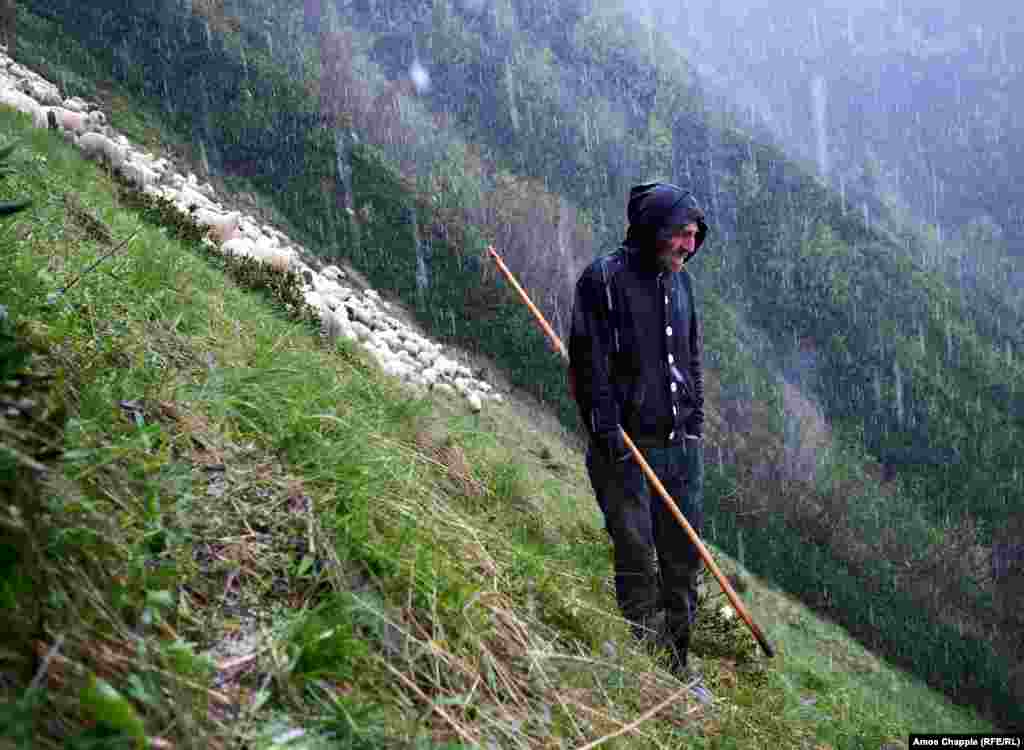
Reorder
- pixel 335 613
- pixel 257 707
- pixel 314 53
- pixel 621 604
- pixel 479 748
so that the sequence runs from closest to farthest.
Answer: pixel 257 707, pixel 479 748, pixel 335 613, pixel 621 604, pixel 314 53

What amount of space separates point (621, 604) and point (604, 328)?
4.31 feet

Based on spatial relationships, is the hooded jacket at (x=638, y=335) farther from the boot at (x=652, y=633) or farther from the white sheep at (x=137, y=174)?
the white sheep at (x=137, y=174)

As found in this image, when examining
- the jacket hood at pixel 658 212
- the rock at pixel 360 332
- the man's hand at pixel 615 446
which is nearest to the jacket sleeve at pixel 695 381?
the jacket hood at pixel 658 212

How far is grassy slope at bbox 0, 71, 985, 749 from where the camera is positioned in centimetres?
141

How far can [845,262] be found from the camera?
20656 mm

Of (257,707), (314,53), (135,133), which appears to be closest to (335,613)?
(257,707)

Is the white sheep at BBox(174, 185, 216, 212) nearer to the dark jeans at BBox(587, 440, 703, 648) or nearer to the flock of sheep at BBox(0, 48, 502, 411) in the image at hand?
the flock of sheep at BBox(0, 48, 502, 411)

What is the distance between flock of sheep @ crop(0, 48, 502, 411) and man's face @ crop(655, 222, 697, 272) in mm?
2652

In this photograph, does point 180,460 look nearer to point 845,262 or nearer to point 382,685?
point 382,685

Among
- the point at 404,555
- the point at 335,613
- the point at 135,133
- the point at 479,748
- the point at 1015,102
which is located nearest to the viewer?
Answer: the point at 479,748

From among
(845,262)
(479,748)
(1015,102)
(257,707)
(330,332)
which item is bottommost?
(845,262)

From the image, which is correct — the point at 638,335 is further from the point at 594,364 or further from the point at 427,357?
the point at 427,357

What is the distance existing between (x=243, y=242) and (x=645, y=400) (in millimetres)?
3892

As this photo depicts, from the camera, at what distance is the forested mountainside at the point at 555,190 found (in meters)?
12.3
